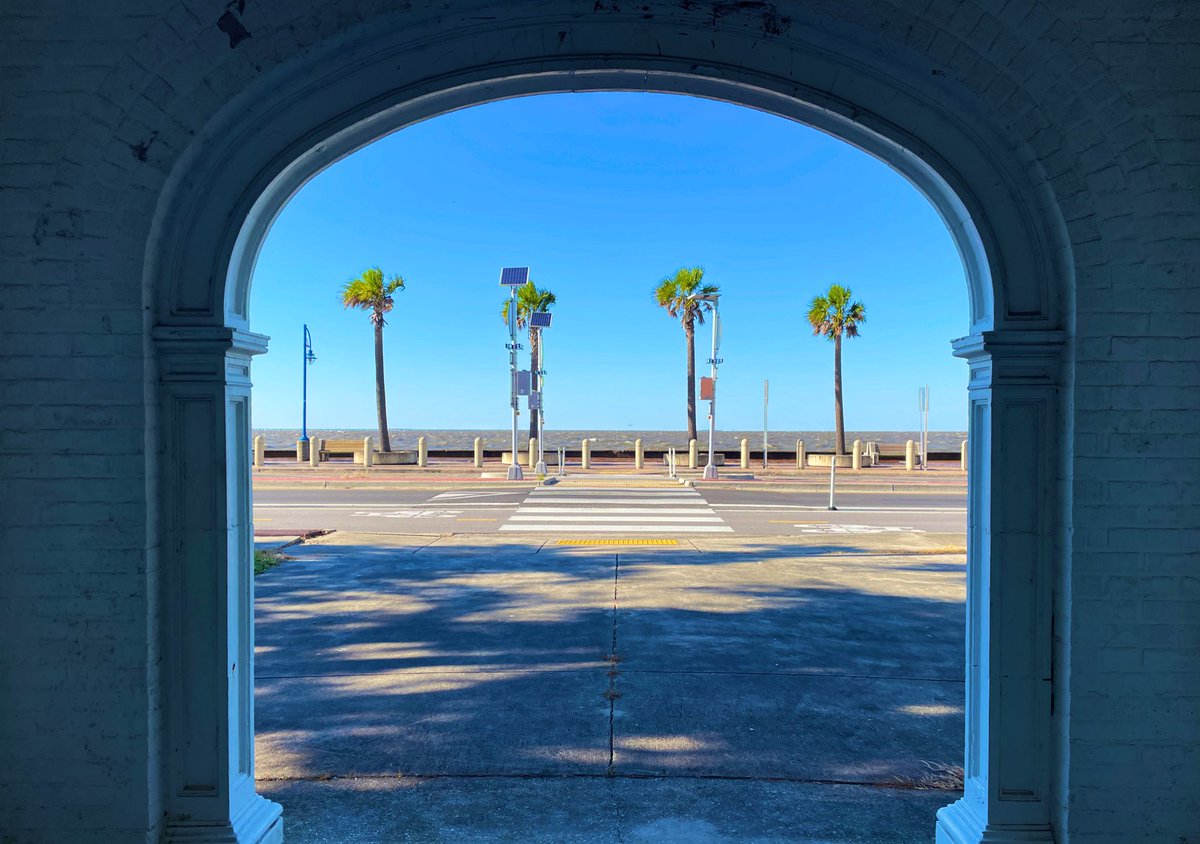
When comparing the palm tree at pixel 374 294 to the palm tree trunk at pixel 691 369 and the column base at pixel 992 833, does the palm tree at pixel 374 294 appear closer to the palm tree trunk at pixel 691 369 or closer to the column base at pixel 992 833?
the palm tree trunk at pixel 691 369

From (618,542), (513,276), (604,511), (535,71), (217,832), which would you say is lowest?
(604,511)

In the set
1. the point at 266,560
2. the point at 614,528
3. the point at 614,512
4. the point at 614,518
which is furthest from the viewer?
the point at 614,512

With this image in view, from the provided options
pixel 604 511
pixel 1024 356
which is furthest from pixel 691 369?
pixel 1024 356

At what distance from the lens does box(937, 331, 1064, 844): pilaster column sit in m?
3.12

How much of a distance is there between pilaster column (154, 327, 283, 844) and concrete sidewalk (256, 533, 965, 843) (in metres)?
0.59

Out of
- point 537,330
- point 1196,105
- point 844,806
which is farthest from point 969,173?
point 537,330

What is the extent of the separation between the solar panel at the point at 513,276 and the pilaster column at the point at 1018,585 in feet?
81.4

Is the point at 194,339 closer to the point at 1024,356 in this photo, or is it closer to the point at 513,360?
the point at 1024,356

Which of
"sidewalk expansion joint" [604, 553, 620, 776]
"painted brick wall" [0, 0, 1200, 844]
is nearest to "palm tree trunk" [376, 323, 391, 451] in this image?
"sidewalk expansion joint" [604, 553, 620, 776]

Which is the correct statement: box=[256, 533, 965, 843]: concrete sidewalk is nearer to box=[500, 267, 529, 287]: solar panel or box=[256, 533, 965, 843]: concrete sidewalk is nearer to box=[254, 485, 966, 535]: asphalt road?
box=[254, 485, 966, 535]: asphalt road

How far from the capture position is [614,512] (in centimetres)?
1642

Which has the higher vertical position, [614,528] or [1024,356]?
[1024,356]

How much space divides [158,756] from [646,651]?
388cm

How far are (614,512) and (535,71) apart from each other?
13.7 metres
